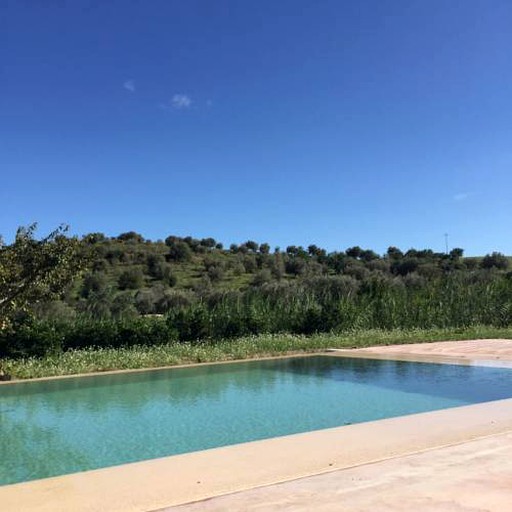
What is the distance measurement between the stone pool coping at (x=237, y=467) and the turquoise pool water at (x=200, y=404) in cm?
142

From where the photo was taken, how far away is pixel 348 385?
40.4 ft

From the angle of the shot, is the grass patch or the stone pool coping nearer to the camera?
the stone pool coping

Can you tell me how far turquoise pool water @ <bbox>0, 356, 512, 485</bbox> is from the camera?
7.38m

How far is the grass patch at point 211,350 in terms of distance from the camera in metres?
13.4

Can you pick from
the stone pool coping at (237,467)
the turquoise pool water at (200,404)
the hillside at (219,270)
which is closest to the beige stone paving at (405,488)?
the stone pool coping at (237,467)

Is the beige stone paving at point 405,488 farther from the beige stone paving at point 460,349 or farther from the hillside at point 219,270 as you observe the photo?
the hillside at point 219,270

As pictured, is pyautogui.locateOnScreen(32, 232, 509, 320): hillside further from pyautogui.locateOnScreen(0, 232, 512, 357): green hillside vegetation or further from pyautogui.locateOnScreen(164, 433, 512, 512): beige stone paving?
pyautogui.locateOnScreen(164, 433, 512, 512): beige stone paving

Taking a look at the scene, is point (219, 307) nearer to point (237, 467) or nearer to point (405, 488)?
point (237, 467)

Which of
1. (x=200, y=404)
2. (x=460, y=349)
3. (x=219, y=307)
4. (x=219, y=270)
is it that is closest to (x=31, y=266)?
(x=200, y=404)

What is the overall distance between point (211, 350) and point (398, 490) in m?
11.9

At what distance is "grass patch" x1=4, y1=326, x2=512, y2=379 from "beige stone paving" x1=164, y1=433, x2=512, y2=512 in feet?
31.5

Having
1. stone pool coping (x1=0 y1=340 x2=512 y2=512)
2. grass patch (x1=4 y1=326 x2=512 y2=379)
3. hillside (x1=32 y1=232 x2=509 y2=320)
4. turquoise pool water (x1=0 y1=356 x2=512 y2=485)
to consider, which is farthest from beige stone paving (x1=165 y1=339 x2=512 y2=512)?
hillside (x1=32 y1=232 x2=509 y2=320)

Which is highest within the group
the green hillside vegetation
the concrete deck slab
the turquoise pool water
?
the green hillside vegetation

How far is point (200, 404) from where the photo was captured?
33.9 feet
